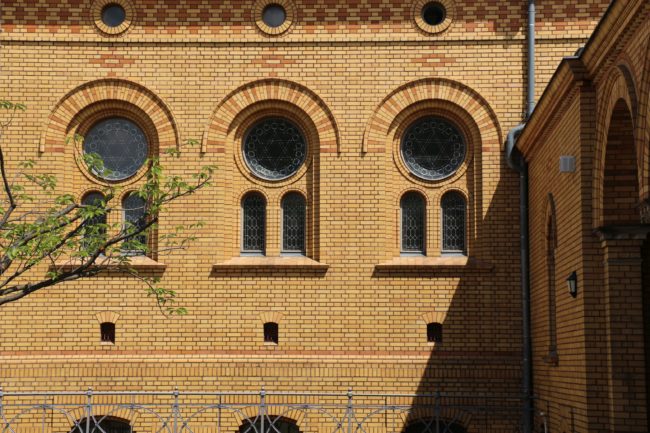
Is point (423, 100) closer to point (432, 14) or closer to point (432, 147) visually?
point (432, 147)

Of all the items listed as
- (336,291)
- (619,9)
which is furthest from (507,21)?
(619,9)

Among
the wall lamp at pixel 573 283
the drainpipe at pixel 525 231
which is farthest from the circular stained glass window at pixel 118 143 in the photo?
the wall lamp at pixel 573 283

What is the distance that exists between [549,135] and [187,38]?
19.9 feet

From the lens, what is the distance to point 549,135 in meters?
15.1

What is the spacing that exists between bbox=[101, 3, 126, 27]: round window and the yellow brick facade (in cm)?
20

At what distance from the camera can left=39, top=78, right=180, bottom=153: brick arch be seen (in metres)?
17.9

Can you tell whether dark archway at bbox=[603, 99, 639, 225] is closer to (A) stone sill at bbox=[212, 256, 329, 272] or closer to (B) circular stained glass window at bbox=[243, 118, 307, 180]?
(A) stone sill at bbox=[212, 256, 329, 272]

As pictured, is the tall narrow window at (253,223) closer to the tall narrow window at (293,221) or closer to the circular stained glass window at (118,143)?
the tall narrow window at (293,221)

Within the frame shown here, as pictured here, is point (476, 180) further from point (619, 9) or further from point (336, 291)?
point (619, 9)

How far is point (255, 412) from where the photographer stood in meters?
17.2

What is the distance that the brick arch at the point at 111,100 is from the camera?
58.7ft

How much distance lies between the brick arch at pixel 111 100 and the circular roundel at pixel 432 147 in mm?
3625

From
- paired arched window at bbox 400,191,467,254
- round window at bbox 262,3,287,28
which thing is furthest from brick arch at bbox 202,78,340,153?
paired arched window at bbox 400,191,467,254

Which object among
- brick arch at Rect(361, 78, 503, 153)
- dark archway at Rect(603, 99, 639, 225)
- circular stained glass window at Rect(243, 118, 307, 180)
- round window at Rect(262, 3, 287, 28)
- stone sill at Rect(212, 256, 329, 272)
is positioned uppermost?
round window at Rect(262, 3, 287, 28)
